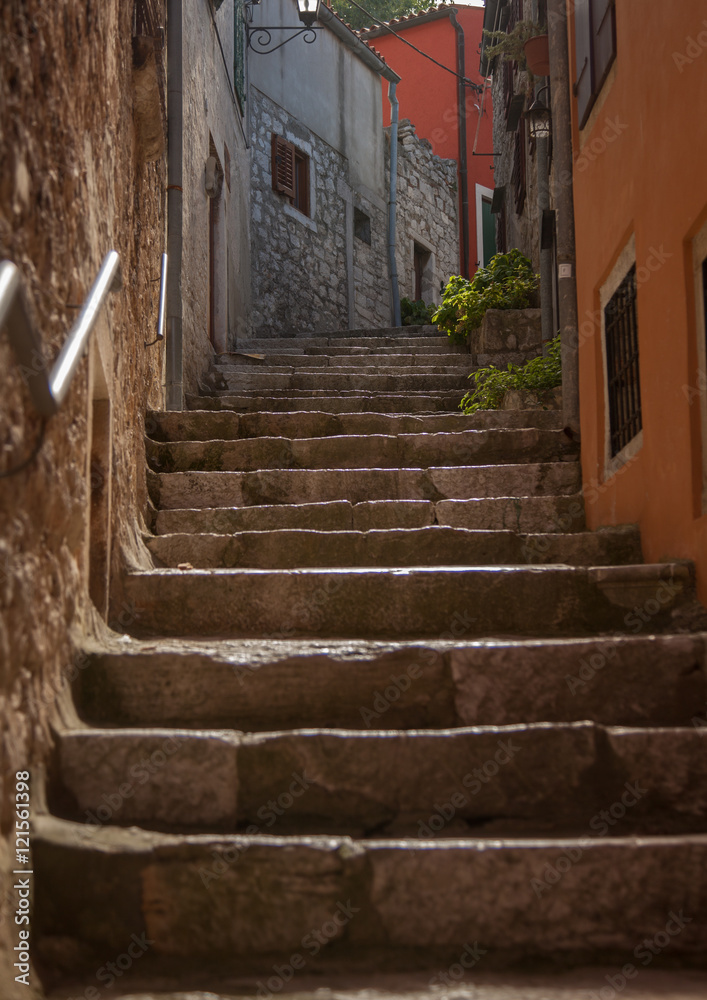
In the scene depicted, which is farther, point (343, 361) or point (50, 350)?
point (343, 361)

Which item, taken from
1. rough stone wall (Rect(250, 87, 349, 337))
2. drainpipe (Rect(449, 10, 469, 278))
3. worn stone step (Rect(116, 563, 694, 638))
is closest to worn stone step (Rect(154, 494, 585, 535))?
worn stone step (Rect(116, 563, 694, 638))

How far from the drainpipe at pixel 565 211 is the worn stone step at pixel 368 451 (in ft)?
0.76

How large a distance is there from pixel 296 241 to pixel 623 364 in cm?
836

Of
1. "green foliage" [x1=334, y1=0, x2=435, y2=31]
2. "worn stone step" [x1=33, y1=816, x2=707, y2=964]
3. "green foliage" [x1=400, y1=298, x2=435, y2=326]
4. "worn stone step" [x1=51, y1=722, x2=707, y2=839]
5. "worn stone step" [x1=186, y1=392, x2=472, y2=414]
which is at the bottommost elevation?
"worn stone step" [x1=33, y1=816, x2=707, y2=964]

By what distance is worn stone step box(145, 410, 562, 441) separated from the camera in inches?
192

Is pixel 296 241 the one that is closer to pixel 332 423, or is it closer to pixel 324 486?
pixel 332 423

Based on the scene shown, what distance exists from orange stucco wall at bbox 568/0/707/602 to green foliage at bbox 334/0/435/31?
16.2m

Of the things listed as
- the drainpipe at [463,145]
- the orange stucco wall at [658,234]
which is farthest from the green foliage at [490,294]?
the drainpipe at [463,145]

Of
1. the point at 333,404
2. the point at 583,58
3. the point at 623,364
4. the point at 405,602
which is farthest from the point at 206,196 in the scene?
the point at 405,602

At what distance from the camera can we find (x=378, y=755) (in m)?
2.21

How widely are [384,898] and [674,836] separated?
63 cm

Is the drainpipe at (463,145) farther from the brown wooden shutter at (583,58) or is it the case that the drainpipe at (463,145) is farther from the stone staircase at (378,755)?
the stone staircase at (378,755)

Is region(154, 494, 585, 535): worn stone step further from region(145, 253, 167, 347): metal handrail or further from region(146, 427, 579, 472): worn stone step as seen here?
region(145, 253, 167, 347): metal handrail

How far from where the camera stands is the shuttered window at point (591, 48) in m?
4.01
